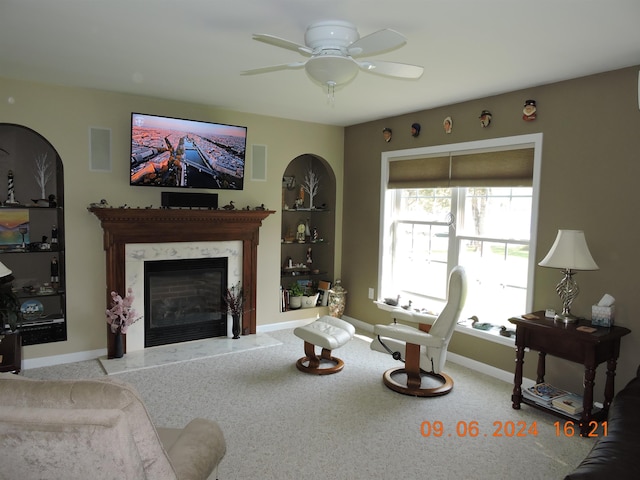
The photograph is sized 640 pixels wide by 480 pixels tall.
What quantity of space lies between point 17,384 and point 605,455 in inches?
83.2

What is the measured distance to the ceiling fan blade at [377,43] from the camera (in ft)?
6.52

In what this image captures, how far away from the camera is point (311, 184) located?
590 cm

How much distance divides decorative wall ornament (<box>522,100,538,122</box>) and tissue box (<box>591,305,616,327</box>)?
157 cm

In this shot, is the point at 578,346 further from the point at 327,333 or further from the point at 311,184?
the point at 311,184

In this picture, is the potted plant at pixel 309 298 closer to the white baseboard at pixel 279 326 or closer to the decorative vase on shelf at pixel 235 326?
the white baseboard at pixel 279 326

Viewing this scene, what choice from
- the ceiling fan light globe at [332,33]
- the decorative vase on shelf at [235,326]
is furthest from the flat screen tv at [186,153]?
the ceiling fan light globe at [332,33]

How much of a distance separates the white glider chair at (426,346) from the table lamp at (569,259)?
67 centimetres

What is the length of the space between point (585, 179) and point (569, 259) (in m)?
0.70

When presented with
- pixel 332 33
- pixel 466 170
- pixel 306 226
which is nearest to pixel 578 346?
pixel 466 170

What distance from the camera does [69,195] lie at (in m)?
4.12

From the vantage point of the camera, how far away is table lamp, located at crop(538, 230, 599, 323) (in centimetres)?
312

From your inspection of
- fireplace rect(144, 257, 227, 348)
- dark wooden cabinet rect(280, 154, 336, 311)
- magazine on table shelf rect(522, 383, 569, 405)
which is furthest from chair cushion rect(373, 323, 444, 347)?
dark wooden cabinet rect(280, 154, 336, 311)

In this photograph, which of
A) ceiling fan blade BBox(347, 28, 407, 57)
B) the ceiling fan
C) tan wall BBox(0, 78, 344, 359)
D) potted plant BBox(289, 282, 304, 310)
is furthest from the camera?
potted plant BBox(289, 282, 304, 310)

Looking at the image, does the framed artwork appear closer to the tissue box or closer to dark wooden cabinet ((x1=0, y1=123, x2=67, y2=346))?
dark wooden cabinet ((x1=0, y1=123, x2=67, y2=346))
